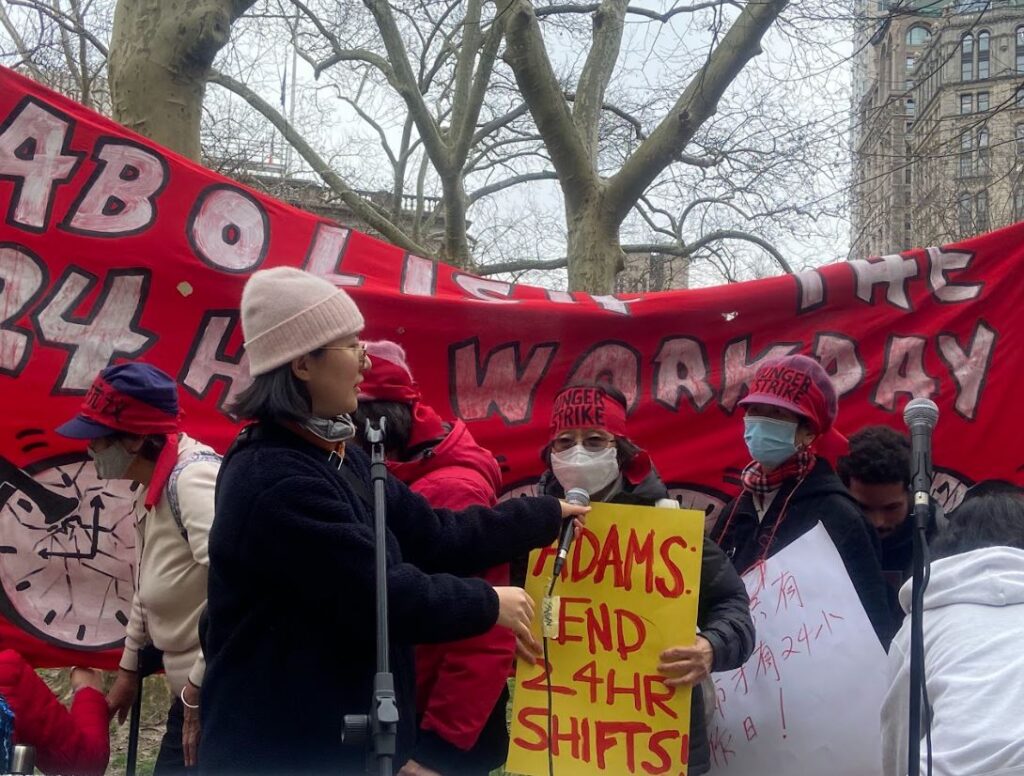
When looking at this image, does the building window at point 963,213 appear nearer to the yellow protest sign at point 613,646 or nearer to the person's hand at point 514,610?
the yellow protest sign at point 613,646

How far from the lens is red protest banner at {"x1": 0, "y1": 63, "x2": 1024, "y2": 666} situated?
3746 mm

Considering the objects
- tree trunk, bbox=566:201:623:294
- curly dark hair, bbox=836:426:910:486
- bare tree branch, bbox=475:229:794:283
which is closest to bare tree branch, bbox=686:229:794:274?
bare tree branch, bbox=475:229:794:283

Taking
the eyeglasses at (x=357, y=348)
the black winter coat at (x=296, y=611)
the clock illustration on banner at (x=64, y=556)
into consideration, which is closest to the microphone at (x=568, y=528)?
the black winter coat at (x=296, y=611)

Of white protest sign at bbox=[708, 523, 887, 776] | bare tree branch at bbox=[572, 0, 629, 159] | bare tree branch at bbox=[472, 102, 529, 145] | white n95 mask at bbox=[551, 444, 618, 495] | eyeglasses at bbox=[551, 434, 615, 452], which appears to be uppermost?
bare tree branch at bbox=[472, 102, 529, 145]

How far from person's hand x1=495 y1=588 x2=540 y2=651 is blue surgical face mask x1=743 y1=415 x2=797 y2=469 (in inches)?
46.6

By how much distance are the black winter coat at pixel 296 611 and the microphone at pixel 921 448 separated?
2.98 feet

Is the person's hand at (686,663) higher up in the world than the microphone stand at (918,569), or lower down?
lower down

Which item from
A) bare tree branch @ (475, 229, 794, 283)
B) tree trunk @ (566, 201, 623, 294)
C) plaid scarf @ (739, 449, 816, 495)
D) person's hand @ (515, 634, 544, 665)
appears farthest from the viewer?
bare tree branch @ (475, 229, 794, 283)

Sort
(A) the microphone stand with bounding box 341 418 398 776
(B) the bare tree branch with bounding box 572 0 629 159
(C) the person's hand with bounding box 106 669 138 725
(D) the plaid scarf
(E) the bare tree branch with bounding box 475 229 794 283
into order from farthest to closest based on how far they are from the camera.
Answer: (E) the bare tree branch with bounding box 475 229 794 283
(B) the bare tree branch with bounding box 572 0 629 159
(C) the person's hand with bounding box 106 669 138 725
(D) the plaid scarf
(A) the microphone stand with bounding box 341 418 398 776

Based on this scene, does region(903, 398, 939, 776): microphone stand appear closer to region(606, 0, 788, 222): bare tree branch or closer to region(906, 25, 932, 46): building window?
region(606, 0, 788, 222): bare tree branch

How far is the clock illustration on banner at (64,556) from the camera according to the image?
370 cm

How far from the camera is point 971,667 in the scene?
2.19 metres

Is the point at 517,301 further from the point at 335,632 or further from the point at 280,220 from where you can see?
the point at 335,632

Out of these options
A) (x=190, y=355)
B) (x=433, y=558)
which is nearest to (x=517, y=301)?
(x=190, y=355)
